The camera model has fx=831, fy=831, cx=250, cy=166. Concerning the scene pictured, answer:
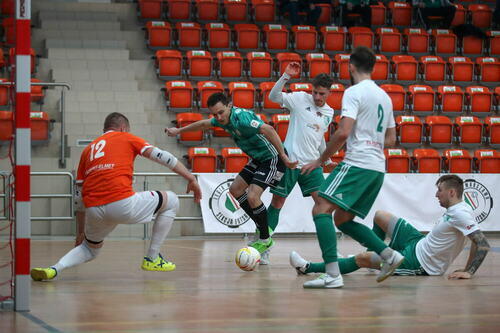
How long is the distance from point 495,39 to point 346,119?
15.6 meters

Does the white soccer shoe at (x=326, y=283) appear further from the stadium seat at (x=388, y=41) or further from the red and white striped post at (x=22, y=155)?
the stadium seat at (x=388, y=41)

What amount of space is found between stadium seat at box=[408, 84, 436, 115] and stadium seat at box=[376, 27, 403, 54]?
7.70 ft

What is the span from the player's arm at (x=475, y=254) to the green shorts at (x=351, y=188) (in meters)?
1.35

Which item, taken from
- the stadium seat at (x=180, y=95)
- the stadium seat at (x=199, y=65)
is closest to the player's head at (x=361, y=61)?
the stadium seat at (x=180, y=95)

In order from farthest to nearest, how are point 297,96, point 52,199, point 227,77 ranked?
point 227,77
point 52,199
point 297,96

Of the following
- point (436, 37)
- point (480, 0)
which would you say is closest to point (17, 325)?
point (436, 37)

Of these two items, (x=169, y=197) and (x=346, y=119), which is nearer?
(x=346, y=119)

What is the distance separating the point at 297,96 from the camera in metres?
9.59

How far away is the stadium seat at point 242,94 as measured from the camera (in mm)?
17047

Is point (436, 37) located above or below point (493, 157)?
above

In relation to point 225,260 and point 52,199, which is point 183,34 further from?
point 225,260

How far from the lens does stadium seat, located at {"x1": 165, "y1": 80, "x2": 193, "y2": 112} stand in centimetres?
1708

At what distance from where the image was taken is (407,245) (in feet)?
26.9

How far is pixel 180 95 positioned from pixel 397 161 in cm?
461
